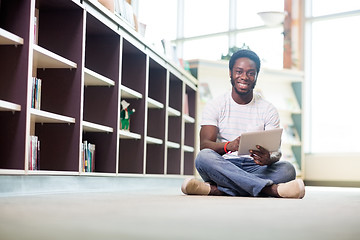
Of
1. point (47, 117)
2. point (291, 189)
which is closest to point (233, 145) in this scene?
point (291, 189)

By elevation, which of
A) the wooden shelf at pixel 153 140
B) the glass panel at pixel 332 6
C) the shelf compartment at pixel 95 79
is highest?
the glass panel at pixel 332 6

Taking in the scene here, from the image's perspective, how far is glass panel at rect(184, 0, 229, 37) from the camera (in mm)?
8523

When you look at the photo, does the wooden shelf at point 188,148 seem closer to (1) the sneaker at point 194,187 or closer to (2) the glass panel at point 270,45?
(2) the glass panel at point 270,45

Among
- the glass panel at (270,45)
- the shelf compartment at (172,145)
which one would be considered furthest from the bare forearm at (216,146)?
the glass panel at (270,45)

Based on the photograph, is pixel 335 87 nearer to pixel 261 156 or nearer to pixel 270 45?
pixel 270 45

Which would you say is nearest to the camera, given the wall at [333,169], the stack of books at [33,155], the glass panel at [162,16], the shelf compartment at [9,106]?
the shelf compartment at [9,106]

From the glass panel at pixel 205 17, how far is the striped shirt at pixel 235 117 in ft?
18.0

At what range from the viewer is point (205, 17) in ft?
28.5

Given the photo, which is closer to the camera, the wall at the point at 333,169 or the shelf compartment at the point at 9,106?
the shelf compartment at the point at 9,106

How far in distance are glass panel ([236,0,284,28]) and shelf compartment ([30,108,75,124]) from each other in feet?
18.0

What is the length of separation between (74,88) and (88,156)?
2.21 ft

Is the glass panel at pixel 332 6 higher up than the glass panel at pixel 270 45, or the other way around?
the glass panel at pixel 332 6

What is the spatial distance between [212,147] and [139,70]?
5.92 feet

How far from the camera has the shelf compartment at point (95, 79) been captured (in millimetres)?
3489
